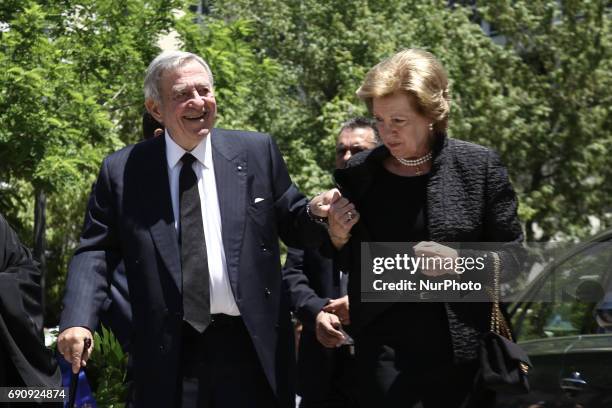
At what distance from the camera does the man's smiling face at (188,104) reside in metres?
4.57

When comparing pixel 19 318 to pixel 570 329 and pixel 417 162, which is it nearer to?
pixel 417 162

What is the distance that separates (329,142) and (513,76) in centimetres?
488

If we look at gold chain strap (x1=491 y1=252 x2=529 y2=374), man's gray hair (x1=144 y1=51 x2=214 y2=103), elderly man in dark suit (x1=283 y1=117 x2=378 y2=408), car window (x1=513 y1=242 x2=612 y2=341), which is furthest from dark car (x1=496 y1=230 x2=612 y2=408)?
man's gray hair (x1=144 y1=51 x2=214 y2=103)

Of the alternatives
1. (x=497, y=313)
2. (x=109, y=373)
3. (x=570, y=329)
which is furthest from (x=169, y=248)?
(x=570, y=329)

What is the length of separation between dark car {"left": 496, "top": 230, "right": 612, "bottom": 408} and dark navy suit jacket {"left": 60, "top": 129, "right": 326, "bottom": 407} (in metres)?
1.52

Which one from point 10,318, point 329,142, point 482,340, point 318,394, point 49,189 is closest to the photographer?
point 482,340

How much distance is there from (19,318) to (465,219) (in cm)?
209

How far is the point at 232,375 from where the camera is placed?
439 cm

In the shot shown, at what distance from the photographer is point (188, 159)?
181 inches

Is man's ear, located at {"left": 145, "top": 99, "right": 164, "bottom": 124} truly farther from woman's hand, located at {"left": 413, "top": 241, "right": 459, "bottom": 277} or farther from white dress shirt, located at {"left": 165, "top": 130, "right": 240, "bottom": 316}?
woman's hand, located at {"left": 413, "top": 241, "right": 459, "bottom": 277}

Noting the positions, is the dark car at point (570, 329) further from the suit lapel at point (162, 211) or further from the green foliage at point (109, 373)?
the suit lapel at point (162, 211)

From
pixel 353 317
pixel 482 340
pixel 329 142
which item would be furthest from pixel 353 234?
pixel 329 142

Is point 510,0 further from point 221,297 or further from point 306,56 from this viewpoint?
point 221,297

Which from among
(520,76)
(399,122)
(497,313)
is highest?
(520,76)
